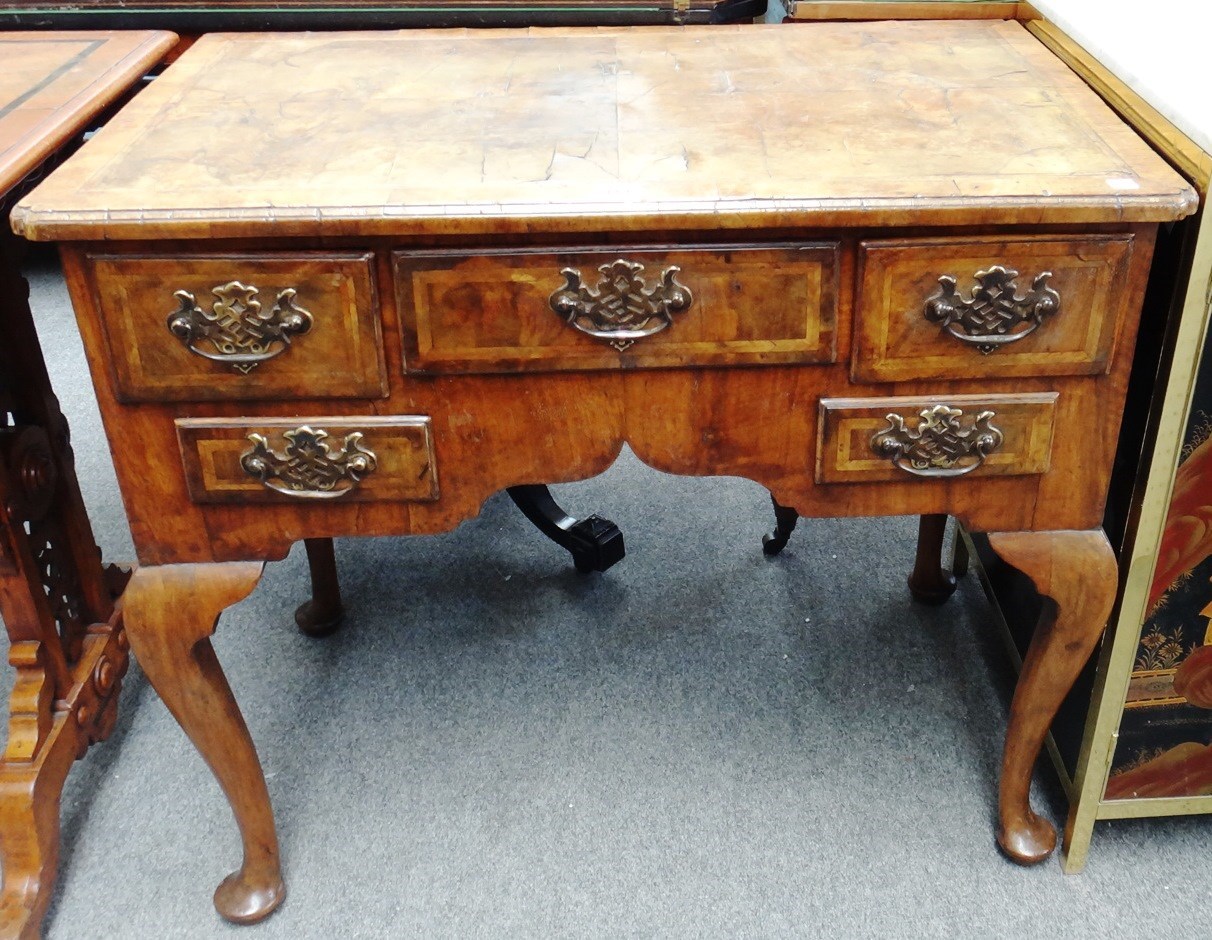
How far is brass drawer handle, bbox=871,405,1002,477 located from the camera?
1055 millimetres

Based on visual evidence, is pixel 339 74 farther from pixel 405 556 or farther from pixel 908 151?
pixel 405 556

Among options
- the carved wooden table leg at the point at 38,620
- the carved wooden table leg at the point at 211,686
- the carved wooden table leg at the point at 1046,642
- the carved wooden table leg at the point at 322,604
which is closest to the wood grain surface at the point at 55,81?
the carved wooden table leg at the point at 38,620

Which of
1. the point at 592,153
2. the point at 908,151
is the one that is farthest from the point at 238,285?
the point at 908,151

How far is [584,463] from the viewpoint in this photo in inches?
42.6

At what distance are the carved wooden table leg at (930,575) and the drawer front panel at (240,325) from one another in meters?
0.96

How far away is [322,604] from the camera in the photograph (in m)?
1.72

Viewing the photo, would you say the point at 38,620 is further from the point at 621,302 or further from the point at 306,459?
the point at 621,302

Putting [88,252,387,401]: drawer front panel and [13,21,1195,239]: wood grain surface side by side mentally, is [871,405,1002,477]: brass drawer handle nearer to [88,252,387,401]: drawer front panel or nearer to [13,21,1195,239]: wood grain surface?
[13,21,1195,239]: wood grain surface

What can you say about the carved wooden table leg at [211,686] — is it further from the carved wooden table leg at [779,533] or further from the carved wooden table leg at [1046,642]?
the carved wooden table leg at [779,533]

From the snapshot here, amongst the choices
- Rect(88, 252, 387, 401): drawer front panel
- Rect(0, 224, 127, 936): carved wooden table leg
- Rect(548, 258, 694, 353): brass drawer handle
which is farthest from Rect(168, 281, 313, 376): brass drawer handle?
Rect(0, 224, 127, 936): carved wooden table leg

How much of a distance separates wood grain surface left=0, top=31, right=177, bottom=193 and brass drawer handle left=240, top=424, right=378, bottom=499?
328mm

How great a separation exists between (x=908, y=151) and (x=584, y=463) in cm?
39

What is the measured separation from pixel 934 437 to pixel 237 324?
0.61 metres

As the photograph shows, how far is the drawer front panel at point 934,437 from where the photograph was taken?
1.05 metres
